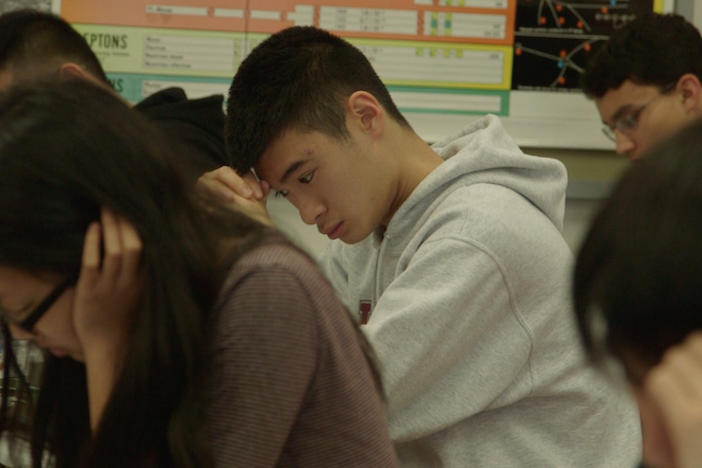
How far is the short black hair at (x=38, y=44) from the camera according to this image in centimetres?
208

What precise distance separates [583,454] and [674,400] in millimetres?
911

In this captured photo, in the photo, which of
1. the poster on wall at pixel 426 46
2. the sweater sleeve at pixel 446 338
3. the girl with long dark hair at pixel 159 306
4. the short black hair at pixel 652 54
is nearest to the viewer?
the girl with long dark hair at pixel 159 306

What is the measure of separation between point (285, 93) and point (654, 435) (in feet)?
3.59

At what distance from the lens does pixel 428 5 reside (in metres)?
2.58

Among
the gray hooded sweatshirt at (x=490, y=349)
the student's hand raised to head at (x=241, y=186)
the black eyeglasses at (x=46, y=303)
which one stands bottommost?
the gray hooded sweatshirt at (x=490, y=349)

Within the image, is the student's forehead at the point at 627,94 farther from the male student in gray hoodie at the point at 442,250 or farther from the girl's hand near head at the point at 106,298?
the girl's hand near head at the point at 106,298

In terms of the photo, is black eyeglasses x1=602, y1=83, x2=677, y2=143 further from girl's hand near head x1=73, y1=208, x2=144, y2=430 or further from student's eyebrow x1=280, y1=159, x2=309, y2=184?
girl's hand near head x1=73, y1=208, x2=144, y2=430

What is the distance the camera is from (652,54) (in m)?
2.43

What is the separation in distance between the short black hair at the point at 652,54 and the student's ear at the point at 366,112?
966mm

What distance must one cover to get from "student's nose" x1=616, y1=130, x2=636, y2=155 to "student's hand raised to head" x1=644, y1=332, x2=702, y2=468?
1927 mm

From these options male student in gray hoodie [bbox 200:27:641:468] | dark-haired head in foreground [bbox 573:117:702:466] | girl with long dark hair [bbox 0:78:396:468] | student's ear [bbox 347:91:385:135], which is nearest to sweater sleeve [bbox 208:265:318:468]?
girl with long dark hair [bbox 0:78:396:468]

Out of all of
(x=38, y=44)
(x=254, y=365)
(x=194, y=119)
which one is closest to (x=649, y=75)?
(x=194, y=119)

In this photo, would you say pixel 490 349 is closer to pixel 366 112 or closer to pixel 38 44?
pixel 366 112

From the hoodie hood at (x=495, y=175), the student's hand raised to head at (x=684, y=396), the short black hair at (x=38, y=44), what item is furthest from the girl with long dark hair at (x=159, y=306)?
the short black hair at (x=38, y=44)
